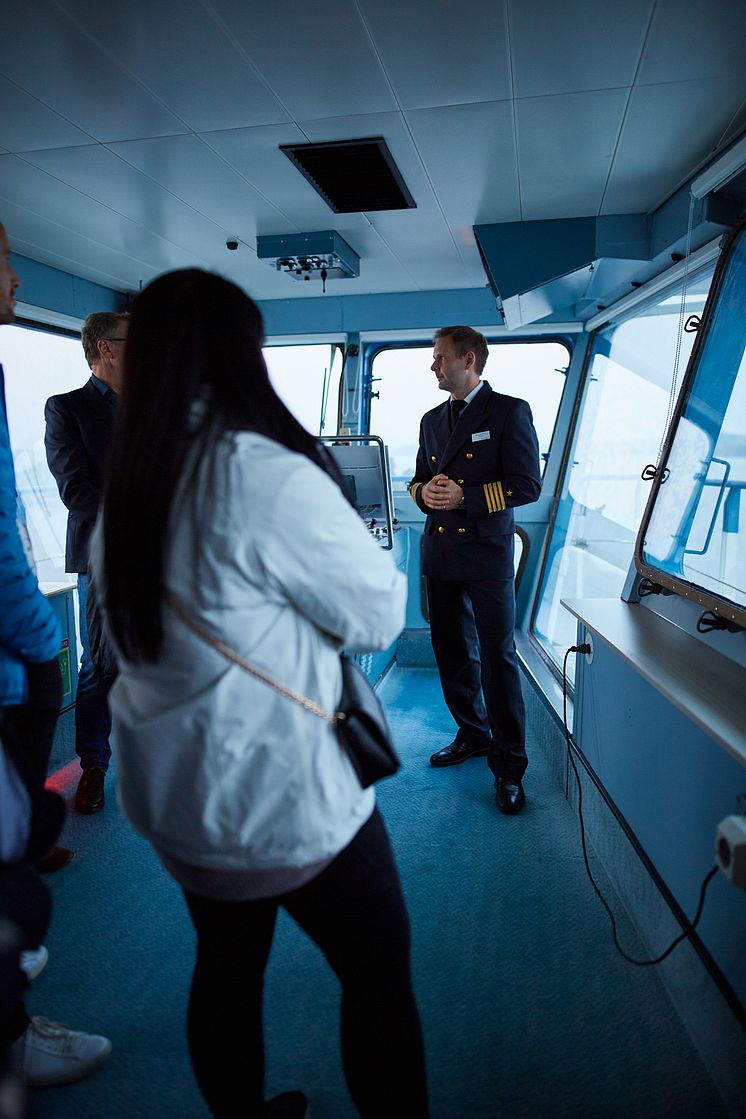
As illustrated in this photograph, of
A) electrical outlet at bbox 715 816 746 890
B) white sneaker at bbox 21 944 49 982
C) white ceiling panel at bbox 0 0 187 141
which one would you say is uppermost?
white ceiling panel at bbox 0 0 187 141

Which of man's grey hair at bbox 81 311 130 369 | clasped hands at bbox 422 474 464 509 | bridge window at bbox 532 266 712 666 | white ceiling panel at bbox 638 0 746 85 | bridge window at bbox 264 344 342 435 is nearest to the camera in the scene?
white ceiling panel at bbox 638 0 746 85

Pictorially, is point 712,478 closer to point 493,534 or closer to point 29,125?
point 493,534

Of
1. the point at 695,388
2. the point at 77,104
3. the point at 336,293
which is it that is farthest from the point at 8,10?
the point at 336,293

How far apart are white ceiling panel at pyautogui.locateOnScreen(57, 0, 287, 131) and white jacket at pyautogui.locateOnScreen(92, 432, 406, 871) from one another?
65.8 inches

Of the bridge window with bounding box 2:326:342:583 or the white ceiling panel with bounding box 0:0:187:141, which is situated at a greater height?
the white ceiling panel with bounding box 0:0:187:141

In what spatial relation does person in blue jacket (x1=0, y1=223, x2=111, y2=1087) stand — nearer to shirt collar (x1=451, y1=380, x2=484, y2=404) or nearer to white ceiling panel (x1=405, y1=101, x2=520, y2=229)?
white ceiling panel (x1=405, y1=101, x2=520, y2=229)

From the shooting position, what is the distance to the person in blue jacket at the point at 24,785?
984 mm

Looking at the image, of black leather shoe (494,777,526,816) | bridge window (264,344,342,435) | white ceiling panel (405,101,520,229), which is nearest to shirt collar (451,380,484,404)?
white ceiling panel (405,101,520,229)

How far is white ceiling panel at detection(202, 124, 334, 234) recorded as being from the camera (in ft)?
8.49

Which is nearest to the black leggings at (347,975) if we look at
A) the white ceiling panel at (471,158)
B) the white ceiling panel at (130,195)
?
the white ceiling panel at (471,158)

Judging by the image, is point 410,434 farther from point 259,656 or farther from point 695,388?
point 259,656

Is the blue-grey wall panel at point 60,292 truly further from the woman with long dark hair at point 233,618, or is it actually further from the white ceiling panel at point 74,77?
the woman with long dark hair at point 233,618

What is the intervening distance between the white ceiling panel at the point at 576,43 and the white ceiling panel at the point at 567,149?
9cm

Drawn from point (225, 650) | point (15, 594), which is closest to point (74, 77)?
point (15, 594)
